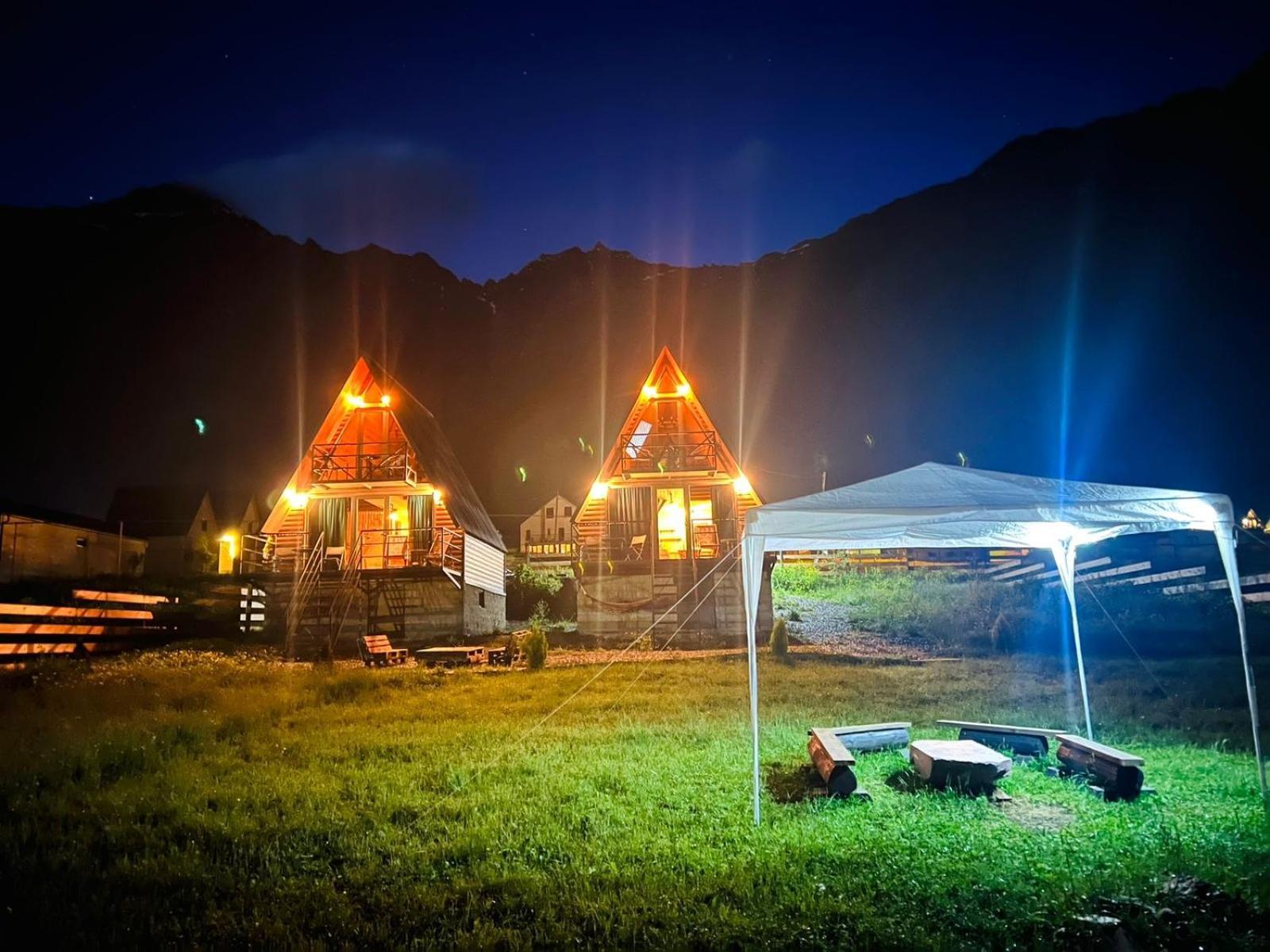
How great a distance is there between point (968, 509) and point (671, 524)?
18898 mm

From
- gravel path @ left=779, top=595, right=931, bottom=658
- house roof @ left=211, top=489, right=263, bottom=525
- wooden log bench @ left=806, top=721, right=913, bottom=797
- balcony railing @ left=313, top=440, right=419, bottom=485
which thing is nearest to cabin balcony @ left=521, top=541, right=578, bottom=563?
balcony railing @ left=313, top=440, right=419, bottom=485

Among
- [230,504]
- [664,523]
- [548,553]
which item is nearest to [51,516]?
[230,504]

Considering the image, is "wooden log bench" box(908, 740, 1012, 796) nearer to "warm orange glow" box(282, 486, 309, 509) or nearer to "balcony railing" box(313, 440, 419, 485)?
"balcony railing" box(313, 440, 419, 485)

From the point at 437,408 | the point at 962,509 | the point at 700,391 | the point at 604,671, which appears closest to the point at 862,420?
the point at 437,408

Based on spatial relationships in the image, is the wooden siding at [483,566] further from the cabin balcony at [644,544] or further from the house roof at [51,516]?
the house roof at [51,516]

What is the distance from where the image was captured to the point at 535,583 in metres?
32.4

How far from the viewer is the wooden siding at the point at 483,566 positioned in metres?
24.4

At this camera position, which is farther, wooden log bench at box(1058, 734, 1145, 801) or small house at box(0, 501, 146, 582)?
small house at box(0, 501, 146, 582)

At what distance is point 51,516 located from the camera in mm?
31859

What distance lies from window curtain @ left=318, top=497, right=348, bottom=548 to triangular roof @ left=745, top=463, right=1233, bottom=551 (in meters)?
20.4

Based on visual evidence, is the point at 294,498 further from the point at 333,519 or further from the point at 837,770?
the point at 837,770

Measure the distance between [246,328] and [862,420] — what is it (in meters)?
99.8

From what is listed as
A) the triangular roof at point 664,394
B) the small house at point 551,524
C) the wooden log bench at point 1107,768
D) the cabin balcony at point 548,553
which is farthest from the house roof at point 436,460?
the small house at point 551,524

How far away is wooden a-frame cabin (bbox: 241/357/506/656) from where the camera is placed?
2164cm
